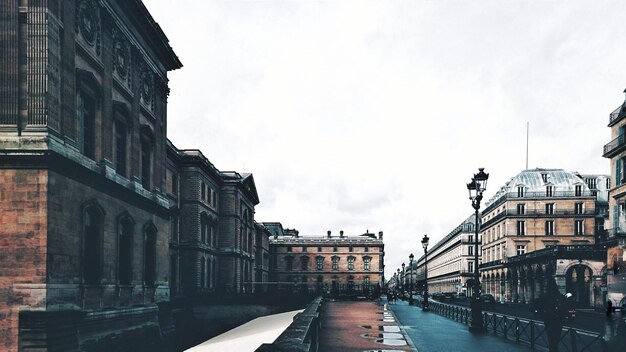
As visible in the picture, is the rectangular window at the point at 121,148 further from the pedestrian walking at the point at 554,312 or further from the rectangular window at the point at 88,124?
the pedestrian walking at the point at 554,312

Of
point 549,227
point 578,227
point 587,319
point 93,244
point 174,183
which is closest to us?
point 93,244

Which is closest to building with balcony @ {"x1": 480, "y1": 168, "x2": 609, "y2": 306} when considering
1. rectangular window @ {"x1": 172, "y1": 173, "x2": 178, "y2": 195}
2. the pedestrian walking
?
rectangular window @ {"x1": 172, "y1": 173, "x2": 178, "y2": 195}

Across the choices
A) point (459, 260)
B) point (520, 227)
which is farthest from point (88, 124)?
point (459, 260)

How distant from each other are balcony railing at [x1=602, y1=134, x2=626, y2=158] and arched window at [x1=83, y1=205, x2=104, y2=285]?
4269 cm

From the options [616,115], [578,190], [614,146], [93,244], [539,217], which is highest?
[616,115]

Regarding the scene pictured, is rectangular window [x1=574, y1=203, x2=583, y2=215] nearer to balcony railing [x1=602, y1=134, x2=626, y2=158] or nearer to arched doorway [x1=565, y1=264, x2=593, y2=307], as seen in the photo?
arched doorway [x1=565, y1=264, x2=593, y2=307]

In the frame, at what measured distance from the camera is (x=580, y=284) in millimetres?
61594

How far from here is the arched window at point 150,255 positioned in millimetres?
31734

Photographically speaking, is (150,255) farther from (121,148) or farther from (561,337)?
(561,337)

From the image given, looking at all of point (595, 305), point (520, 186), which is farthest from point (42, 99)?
point (520, 186)

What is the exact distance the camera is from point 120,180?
27000 millimetres

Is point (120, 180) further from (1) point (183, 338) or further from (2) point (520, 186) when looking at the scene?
(2) point (520, 186)

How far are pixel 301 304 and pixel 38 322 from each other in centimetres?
3741

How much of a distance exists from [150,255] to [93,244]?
844 cm
